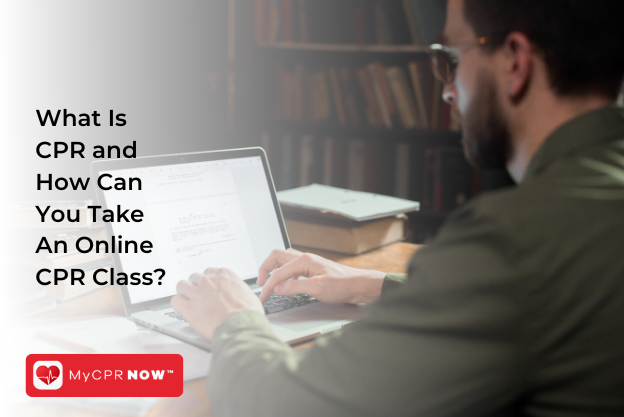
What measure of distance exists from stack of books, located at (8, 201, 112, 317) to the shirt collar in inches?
33.4

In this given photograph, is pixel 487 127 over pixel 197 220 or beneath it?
over

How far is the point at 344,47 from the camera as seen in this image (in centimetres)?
246

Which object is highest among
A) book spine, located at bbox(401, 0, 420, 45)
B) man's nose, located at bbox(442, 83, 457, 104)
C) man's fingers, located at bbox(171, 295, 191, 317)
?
book spine, located at bbox(401, 0, 420, 45)

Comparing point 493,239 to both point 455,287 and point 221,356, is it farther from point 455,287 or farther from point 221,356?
point 221,356

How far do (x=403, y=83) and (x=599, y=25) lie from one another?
5.99ft

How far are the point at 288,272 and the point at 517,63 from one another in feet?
1.74

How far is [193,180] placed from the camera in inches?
43.3

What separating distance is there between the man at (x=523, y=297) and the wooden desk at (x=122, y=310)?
0.06m

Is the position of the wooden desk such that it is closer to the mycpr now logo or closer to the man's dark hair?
the mycpr now logo

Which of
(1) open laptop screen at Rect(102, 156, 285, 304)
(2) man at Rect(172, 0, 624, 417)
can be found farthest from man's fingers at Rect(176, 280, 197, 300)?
(2) man at Rect(172, 0, 624, 417)

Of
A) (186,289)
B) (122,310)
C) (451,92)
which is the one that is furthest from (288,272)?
(451,92)

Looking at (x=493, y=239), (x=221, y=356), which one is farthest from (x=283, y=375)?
(x=493, y=239)

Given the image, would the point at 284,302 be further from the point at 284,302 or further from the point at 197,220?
the point at 197,220

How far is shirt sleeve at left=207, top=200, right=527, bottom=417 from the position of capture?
49cm
